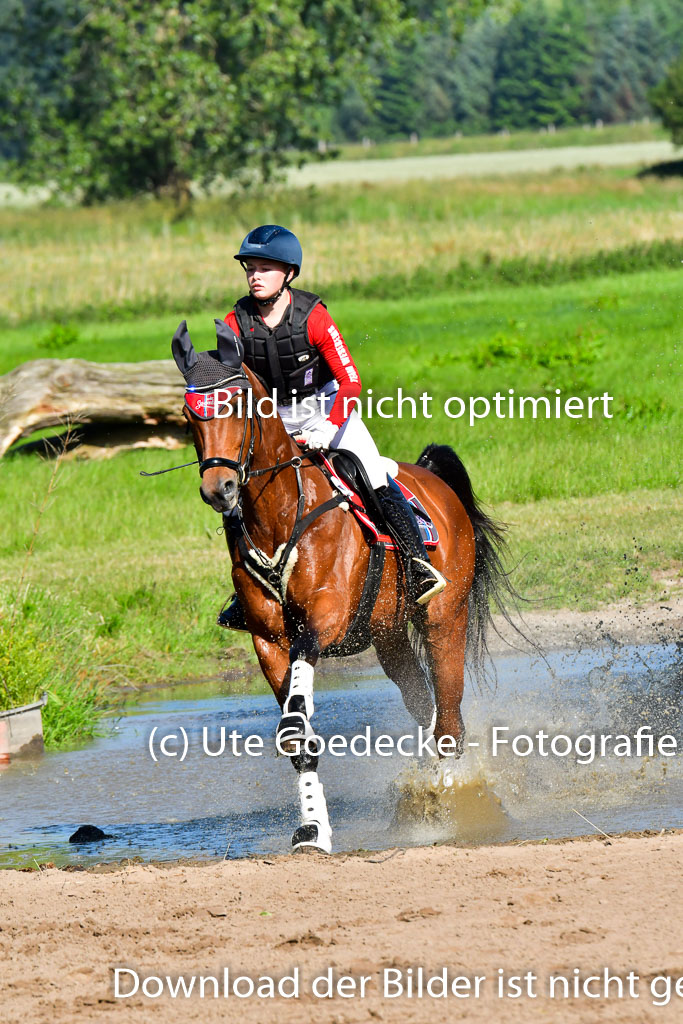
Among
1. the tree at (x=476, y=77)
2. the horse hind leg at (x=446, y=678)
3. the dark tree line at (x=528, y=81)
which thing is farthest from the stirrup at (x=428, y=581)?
the tree at (x=476, y=77)

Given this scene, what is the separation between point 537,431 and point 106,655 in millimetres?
7408

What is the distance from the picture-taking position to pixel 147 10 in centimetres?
3941

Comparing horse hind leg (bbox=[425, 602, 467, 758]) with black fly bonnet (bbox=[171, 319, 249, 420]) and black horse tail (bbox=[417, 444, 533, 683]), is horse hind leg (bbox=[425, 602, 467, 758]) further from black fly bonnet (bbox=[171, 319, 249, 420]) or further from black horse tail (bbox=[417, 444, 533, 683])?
black fly bonnet (bbox=[171, 319, 249, 420])

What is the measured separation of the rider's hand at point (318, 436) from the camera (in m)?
6.83

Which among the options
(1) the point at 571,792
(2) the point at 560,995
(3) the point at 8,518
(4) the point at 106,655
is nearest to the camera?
(2) the point at 560,995

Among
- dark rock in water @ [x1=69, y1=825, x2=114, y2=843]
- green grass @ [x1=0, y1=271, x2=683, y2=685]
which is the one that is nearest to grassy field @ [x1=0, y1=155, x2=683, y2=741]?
green grass @ [x1=0, y1=271, x2=683, y2=685]

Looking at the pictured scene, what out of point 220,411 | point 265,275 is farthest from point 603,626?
point 220,411

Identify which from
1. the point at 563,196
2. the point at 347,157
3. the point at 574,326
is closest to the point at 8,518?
the point at 574,326

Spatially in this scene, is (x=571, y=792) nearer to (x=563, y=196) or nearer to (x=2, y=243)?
(x=2, y=243)

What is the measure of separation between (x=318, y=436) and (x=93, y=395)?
1020 centimetres

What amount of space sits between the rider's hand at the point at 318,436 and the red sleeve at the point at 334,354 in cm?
22

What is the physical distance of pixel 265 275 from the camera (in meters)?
6.39

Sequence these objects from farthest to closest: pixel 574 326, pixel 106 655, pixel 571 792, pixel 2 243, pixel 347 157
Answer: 1. pixel 347 157
2. pixel 2 243
3. pixel 574 326
4. pixel 106 655
5. pixel 571 792

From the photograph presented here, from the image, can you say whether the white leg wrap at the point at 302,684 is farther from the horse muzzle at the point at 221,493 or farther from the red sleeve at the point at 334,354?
the red sleeve at the point at 334,354
